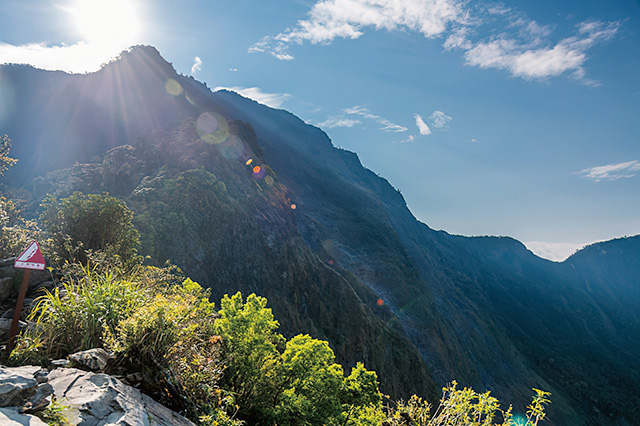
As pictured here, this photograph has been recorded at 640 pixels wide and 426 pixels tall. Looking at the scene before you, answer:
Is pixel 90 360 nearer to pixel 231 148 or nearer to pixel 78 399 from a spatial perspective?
pixel 78 399

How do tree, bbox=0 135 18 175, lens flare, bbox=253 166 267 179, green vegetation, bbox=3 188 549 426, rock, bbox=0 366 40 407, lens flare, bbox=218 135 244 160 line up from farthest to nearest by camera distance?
lens flare, bbox=253 166 267 179
lens flare, bbox=218 135 244 160
tree, bbox=0 135 18 175
green vegetation, bbox=3 188 549 426
rock, bbox=0 366 40 407

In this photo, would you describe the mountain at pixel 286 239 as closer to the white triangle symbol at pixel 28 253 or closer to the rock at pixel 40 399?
the white triangle symbol at pixel 28 253

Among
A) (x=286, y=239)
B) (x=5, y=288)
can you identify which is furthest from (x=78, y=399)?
(x=286, y=239)

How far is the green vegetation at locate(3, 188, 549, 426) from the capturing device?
16.6 feet

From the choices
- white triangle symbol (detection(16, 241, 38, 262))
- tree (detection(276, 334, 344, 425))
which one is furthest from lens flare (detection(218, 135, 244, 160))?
white triangle symbol (detection(16, 241, 38, 262))

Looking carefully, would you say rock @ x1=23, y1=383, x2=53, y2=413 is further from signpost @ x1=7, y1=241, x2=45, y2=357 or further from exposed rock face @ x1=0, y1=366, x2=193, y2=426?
signpost @ x1=7, y1=241, x2=45, y2=357

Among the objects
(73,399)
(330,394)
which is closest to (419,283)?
(330,394)

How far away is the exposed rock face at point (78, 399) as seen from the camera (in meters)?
3.45

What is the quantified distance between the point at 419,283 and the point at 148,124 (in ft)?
174

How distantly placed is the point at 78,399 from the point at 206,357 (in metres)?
2.59

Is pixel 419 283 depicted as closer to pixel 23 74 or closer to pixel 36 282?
pixel 36 282

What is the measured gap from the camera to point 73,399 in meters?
3.86

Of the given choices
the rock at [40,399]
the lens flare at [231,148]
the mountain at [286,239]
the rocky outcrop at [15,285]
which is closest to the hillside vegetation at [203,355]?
the rocky outcrop at [15,285]

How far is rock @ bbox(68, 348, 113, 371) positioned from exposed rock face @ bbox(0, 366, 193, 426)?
18 cm
